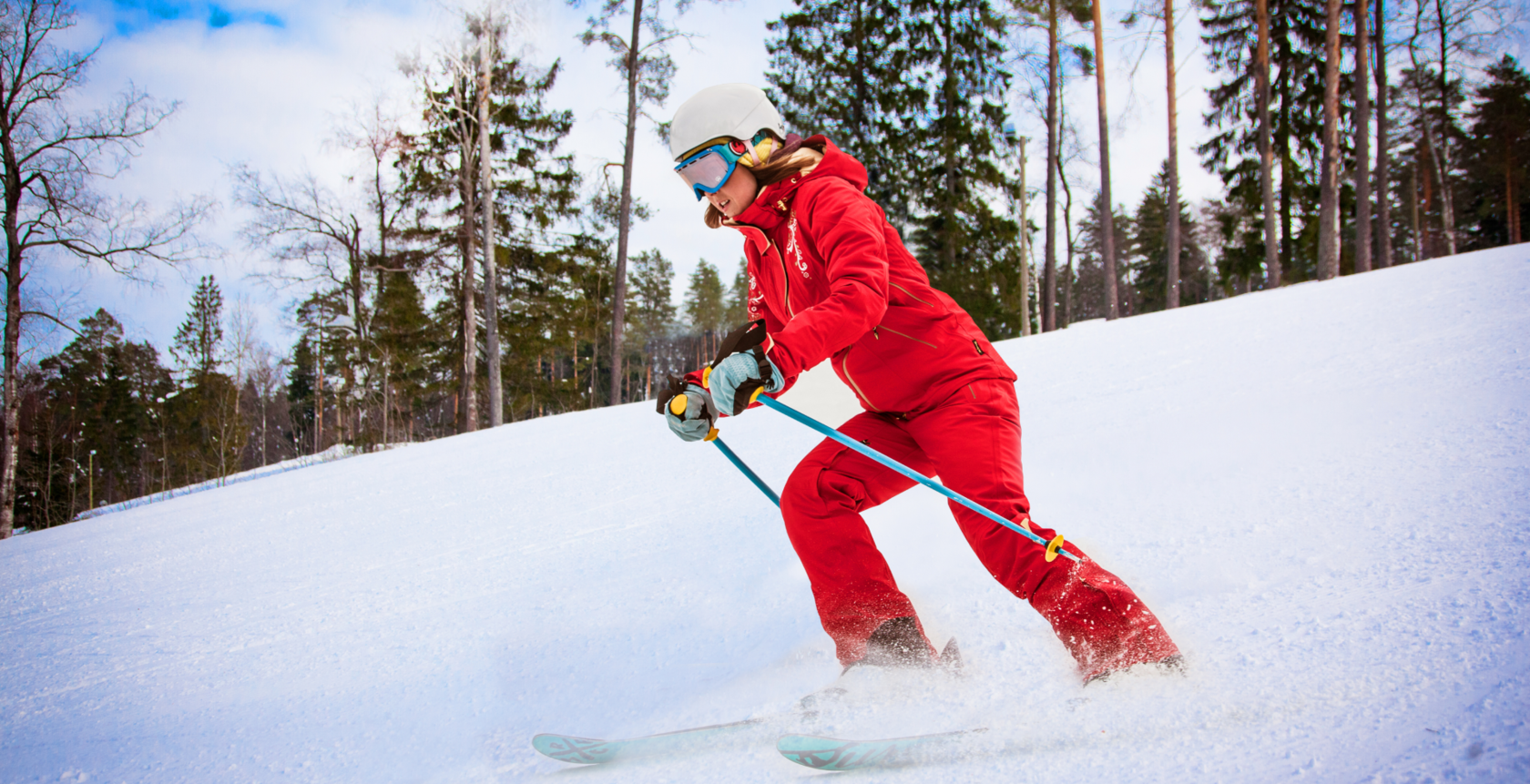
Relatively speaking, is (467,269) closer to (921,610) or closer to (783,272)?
(783,272)

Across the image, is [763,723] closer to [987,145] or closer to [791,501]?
[791,501]

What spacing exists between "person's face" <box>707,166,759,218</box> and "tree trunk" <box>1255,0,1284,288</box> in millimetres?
17033

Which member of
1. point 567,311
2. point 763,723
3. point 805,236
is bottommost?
point 763,723

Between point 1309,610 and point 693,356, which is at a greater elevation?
point 693,356

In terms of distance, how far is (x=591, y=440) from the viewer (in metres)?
6.40

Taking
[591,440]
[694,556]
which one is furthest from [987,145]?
[694,556]

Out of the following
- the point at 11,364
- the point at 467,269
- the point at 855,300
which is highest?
the point at 467,269

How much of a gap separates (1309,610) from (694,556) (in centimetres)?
215

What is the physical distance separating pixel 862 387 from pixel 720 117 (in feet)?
2.86

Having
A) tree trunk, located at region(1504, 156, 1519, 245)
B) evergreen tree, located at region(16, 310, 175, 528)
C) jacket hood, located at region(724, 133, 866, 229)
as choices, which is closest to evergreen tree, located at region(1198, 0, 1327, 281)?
tree trunk, located at region(1504, 156, 1519, 245)

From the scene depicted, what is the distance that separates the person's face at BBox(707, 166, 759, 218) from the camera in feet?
6.28

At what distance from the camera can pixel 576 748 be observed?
5.49 ft

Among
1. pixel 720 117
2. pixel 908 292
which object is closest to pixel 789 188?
pixel 720 117

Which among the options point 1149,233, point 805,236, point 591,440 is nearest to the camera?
point 805,236
